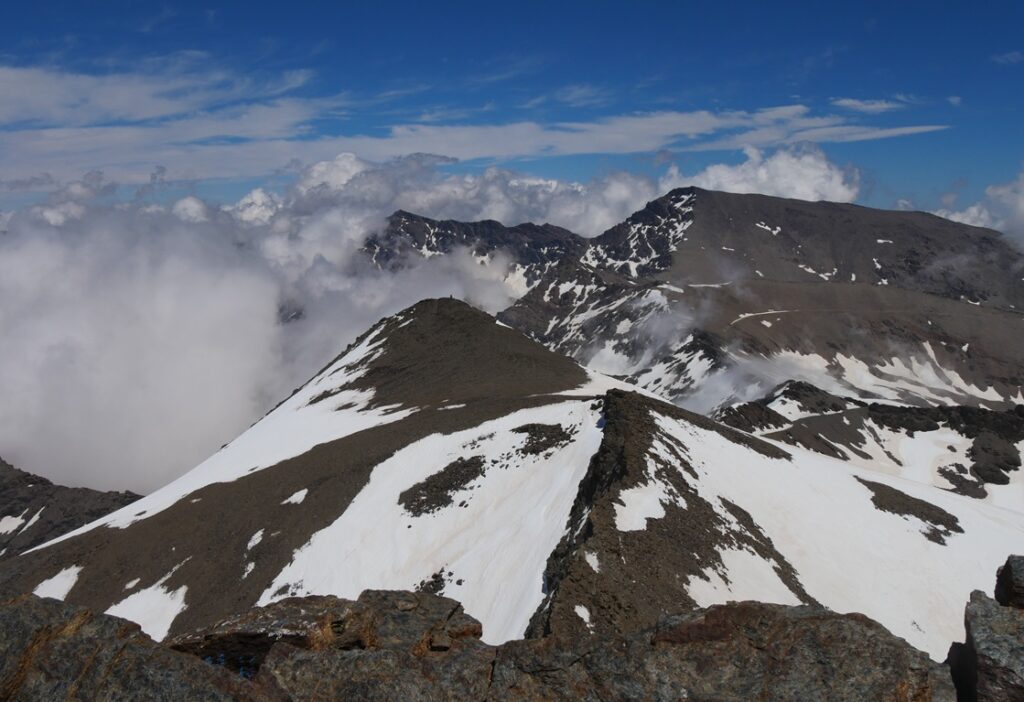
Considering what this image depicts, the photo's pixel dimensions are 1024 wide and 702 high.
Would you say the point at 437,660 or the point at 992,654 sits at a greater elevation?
the point at 992,654

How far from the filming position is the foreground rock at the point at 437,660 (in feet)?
37.6

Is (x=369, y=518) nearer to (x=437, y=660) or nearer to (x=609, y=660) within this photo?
(x=437, y=660)

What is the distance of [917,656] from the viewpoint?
12.0 meters

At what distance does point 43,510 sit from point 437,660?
539 ft

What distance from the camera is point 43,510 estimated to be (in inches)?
5635

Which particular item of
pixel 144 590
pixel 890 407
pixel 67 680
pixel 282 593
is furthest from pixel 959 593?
pixel 890 407

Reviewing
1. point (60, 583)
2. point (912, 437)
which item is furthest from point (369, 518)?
point (912, 437)

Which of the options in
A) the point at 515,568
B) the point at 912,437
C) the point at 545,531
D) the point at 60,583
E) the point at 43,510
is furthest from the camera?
the point at 43,510

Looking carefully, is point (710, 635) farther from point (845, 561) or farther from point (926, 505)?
point (926, 505)

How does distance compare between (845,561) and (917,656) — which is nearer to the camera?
(917,656)

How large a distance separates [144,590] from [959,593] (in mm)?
55270

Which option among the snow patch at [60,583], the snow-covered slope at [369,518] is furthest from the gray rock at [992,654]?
the snow patch at [60,583]

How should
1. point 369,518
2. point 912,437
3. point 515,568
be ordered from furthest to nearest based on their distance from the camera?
point 912,437, point 369,518, point 515,568

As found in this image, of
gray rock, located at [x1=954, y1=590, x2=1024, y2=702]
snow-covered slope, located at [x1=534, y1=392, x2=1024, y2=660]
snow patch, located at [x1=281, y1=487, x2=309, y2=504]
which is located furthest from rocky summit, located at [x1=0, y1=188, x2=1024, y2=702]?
snow patch, located at [x1=281, y1=487, x2=309, y2=504]
